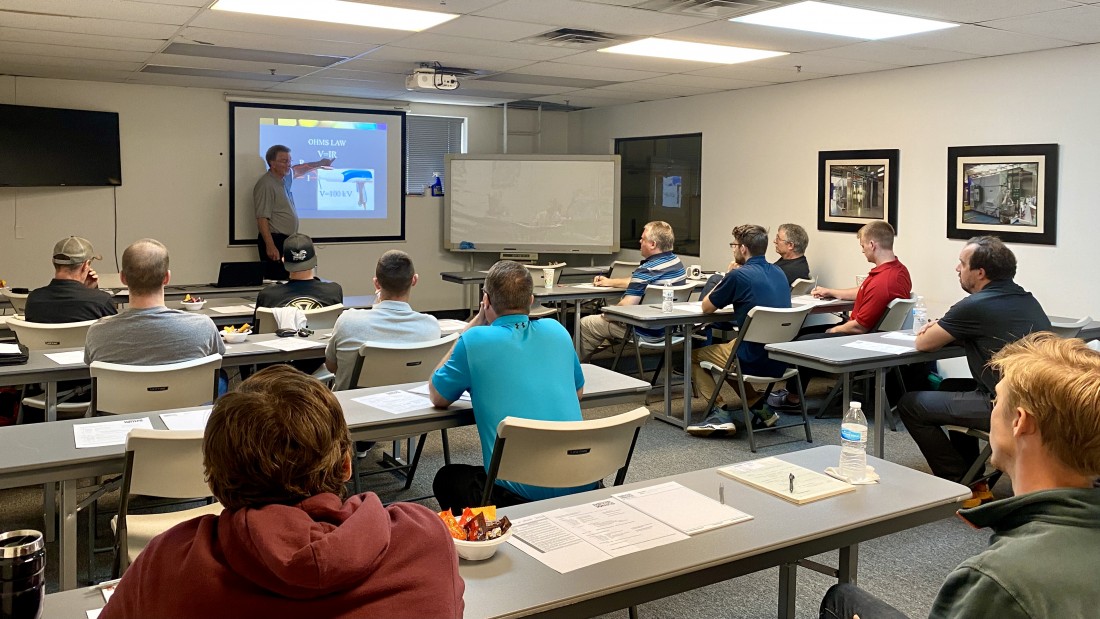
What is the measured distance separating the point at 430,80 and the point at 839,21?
3.24 meters

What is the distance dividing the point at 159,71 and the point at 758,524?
7027mm

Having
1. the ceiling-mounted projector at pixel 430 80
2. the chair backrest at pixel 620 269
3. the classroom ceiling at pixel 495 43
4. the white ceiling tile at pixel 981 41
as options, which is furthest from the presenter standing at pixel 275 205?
the white ceiling tile at pixel 981 41

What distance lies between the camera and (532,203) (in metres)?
10.0

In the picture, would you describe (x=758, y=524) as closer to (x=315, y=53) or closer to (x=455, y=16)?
(x=455, y=16)

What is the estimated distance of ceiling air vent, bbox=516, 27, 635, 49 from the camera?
5.54 meters

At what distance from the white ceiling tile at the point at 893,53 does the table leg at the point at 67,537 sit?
17.1 ft

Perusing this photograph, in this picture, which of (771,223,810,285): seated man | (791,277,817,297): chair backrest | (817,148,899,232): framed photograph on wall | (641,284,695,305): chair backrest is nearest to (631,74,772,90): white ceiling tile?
(817,148,899,232): framed photograph on wall

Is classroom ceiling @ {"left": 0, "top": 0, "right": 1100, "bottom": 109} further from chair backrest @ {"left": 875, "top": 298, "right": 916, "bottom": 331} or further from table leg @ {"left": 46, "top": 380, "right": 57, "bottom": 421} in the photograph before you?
table leg @ {"left": 46, "top": 380, "right": 57, "bottom": 421}

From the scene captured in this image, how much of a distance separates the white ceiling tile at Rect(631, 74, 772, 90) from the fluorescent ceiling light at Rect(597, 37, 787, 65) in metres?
0.96

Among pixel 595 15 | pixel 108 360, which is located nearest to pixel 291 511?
pixel 108 360

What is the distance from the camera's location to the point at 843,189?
7.52 m

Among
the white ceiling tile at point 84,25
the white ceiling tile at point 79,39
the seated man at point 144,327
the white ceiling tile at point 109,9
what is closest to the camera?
the seated man at point 144,327

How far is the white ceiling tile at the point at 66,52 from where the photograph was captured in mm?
6207

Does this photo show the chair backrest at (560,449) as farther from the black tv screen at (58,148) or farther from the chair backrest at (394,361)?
the black tv screen at (58,148)
